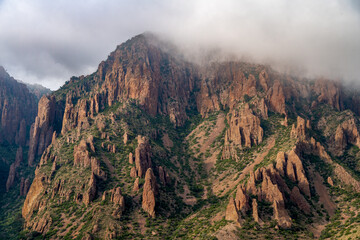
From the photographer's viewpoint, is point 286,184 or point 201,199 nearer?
point 286,184

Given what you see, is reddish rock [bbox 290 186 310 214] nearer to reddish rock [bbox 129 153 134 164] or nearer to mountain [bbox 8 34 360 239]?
mountain [bbox 8 34 360 239]

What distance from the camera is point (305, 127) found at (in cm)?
15100

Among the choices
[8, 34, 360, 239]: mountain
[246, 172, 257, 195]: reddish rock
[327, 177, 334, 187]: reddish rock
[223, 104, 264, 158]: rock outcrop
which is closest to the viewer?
[8, 34, 360, 239]: mountain

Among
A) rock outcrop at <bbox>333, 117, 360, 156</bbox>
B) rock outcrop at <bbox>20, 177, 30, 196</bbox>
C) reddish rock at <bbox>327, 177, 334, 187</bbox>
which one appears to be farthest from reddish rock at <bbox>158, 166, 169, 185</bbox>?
rock outcrop at <bbox>333, 117, 360, 156</bbox>

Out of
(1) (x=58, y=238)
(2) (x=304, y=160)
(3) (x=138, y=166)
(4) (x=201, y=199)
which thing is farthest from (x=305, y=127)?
(1) (x=58, y=238)

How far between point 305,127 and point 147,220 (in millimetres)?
95489

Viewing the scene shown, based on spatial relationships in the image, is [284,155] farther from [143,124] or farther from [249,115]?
[143,124]

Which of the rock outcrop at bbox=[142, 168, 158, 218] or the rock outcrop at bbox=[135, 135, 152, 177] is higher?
the rock outcrop at bbox=[135, 135, 152, 177]

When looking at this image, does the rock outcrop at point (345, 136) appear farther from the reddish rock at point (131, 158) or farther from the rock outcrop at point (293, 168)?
the reddish rock at point (131, 158)

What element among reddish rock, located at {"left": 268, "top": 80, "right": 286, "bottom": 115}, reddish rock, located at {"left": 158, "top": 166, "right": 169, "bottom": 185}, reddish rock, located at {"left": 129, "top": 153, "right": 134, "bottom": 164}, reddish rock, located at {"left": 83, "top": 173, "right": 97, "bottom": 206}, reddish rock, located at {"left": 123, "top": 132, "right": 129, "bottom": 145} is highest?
reddish rock, located at {"left": 268, "top": 80, "right": 286, "bottom": 115}

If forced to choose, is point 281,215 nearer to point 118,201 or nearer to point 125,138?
point 118,201

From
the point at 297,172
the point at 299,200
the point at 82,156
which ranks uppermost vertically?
the point at 82,156

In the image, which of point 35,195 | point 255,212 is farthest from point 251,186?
point 35,195

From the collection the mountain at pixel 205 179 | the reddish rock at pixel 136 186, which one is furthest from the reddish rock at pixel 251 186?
the reddish rock at pixel 136 186
